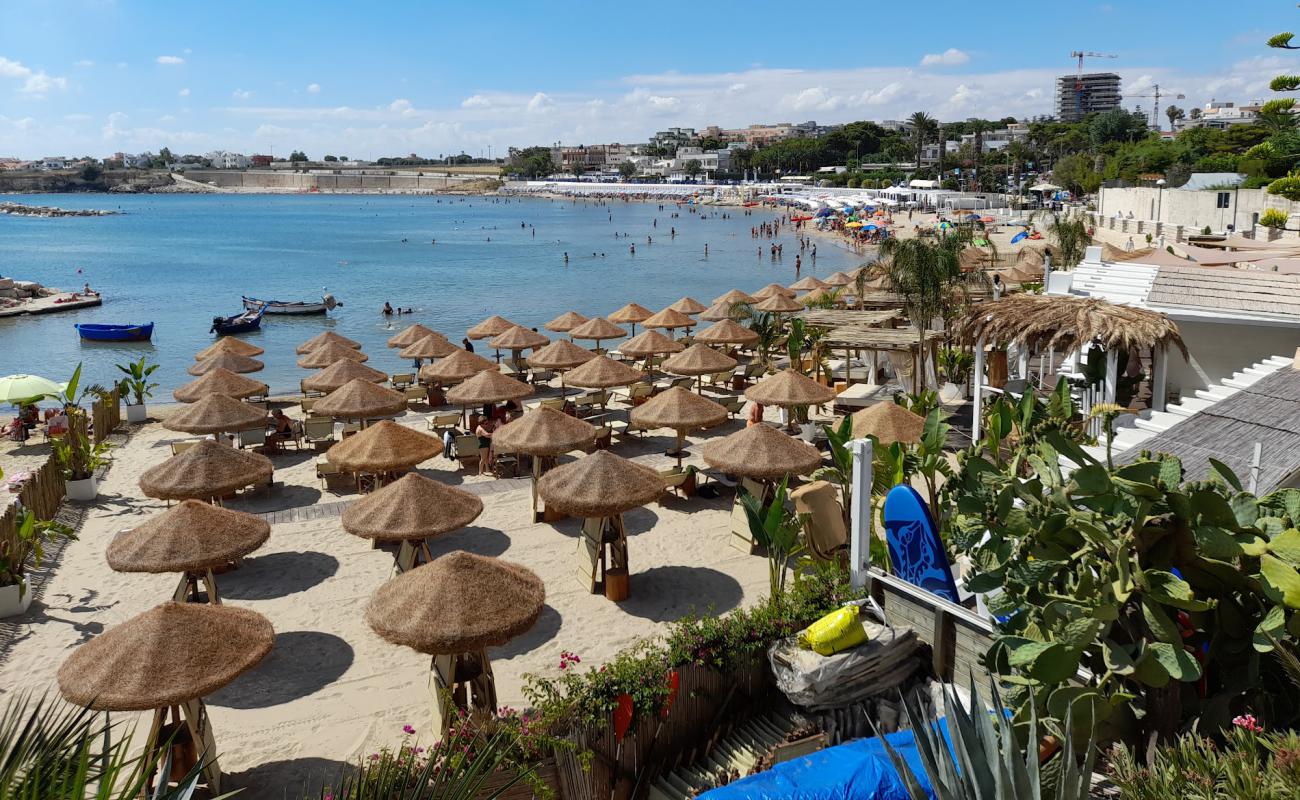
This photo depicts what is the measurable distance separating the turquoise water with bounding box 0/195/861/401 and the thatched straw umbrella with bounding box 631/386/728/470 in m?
15.0

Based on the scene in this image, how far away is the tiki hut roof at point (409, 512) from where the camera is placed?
966 cm

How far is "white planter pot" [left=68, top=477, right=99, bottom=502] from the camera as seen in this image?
1359 cm

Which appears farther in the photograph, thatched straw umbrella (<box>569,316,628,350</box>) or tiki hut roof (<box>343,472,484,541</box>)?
thatched straw umbrella (<box>569,316,628,350</box>)

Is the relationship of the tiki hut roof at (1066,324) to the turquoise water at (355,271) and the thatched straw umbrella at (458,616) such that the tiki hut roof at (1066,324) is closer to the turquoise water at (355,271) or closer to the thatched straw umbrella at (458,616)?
the thatched straw umbrella at (458,616)

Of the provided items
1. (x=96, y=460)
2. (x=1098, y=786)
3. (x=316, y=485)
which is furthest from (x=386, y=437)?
(x=1098, y=786)

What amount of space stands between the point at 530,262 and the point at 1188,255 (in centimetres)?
5369

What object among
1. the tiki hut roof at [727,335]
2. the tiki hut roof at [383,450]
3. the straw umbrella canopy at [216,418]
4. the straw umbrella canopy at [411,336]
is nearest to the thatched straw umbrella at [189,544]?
the tiki hut roof at [383,450]

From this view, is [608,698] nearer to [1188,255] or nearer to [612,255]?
[1188,255]

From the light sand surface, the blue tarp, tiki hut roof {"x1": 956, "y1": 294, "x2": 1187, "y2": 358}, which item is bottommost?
the light sand surface

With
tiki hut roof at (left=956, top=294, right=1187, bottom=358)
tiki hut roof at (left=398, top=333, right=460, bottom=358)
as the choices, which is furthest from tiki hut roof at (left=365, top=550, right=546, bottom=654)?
tiki hut roof at (left=398, top=333, right=460, bottom=358)

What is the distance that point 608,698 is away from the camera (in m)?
6.15

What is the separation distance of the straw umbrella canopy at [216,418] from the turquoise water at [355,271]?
11.2 m

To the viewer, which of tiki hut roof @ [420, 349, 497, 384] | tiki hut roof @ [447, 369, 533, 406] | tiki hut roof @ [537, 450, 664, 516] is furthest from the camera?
tiki hut roof @ [420, 349, 497, 384]

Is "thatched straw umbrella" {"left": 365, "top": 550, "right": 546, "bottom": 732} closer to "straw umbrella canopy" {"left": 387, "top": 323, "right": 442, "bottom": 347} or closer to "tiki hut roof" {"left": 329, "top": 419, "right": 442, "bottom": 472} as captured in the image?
"tiki hut roof" {"left": 329, "top": 419, "right": 442, "bottom": 472}
